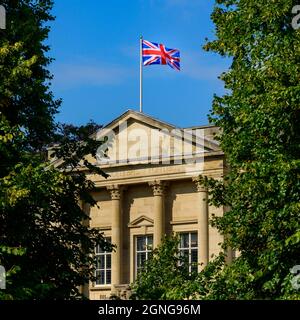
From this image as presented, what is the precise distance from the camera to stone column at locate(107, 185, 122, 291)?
5854cm

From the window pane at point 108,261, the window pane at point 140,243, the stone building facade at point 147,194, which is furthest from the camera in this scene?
the window pane at point 108,261

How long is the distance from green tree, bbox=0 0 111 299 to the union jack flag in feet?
87.4

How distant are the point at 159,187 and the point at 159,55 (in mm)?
8714

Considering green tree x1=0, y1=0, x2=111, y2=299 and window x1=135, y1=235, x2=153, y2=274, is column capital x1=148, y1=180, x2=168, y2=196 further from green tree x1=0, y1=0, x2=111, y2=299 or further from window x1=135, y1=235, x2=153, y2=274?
green tree x1=0, y1=0, x2=111, y2=299

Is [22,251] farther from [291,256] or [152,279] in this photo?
[152,279]

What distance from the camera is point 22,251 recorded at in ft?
70.7

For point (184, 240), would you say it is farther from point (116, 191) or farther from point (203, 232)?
point (116, 191)

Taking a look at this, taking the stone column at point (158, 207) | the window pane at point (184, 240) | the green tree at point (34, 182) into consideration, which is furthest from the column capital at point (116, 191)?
the green tree at point (34, 182)

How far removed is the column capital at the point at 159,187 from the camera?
2277 inches

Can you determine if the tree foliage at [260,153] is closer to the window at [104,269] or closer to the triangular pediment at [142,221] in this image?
the triangular pediment at [142,221]

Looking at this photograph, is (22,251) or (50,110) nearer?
(22,251)

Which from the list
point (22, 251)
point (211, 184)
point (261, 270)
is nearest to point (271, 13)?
point (211, 184)

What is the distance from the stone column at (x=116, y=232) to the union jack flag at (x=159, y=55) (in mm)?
9312
